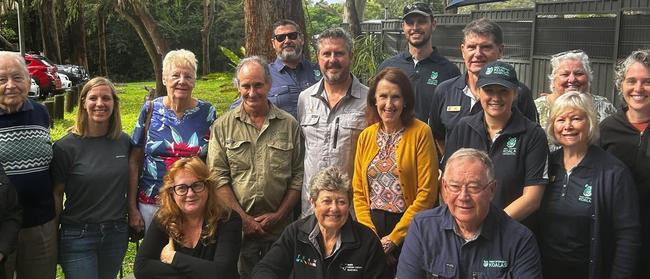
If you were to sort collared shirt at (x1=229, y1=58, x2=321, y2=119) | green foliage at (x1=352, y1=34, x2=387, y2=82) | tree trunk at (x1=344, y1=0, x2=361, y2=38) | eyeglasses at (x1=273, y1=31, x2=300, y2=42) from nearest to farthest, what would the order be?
collared shirt at (x1=229, y1=58, x2=321, y2=119) → eyeglasses at (x1=273, y1=31, x2=300, y2=42) → green foliage at (x1=352, y1=34, x2=387, y2=82) → tree trunk at (x1=344, y1=0, x2=361, y2=38)

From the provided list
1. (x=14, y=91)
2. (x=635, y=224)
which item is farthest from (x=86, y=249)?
(x=635, y=224)

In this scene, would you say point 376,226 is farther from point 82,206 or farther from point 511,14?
point 511,14

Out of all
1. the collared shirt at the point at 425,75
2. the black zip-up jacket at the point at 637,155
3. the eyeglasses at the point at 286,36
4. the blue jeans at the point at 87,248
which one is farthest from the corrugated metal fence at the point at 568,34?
the blue jeans at the point at 87,248

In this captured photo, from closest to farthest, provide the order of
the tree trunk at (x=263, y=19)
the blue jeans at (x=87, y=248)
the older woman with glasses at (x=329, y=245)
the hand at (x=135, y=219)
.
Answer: the older woman with glasses at (x=329, y=245)
the blue jeans at (x=87, y=248)
the hand at (x=135, y=219)
the tree trunk at (x=263, y=19)

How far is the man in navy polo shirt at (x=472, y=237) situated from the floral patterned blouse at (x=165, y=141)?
1.78m

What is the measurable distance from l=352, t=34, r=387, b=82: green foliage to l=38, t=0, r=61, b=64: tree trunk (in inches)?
936

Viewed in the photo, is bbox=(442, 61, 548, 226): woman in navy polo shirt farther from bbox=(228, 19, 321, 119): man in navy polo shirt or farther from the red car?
the red car

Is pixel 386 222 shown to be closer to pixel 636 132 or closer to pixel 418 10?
pixel 636 132

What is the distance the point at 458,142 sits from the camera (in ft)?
12.8

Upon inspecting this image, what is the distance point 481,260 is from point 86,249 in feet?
8.38

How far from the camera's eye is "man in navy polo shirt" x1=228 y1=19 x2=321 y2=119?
5242 millimetres

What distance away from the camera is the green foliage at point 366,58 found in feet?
39.9

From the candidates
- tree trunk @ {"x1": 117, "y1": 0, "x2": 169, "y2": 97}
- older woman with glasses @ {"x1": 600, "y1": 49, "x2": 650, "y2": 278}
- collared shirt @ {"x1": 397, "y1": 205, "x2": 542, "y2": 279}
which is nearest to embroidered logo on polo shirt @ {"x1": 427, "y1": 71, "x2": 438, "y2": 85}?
older woman with glasses @ {"x1": 600, "y1": 49, "x2": 650, "y2": 278}

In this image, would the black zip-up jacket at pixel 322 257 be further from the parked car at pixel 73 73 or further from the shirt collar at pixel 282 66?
the parked car at pixel 73 73
